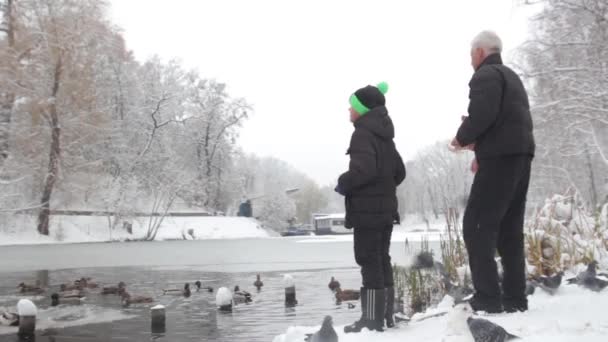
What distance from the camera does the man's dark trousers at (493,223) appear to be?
13.6 ft

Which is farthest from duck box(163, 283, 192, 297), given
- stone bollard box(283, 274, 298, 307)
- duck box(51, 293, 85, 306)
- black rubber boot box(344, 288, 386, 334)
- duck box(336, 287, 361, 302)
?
black rubber boot box(344, 288, 386, 334)

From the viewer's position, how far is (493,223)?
418 centimetres

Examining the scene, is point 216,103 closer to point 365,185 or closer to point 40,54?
point 40,54

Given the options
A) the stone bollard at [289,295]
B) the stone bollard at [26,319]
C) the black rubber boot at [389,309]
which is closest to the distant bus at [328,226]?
the stone bollard at [289,295]

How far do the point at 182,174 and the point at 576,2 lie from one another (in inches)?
1473

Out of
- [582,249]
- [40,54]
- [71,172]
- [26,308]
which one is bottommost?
[26,308]

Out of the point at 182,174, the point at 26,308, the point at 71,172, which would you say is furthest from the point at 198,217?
the point at 26,308

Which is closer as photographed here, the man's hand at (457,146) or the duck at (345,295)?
the man's hand at (457,146)

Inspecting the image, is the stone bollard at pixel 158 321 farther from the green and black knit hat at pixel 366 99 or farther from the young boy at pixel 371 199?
the green and black knit hat at pixel 366 99

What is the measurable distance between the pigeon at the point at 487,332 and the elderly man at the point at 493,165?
0.85 m

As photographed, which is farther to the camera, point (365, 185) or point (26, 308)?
point (26, 308)

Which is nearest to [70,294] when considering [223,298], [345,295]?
[223,298]

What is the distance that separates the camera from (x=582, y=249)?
6391 millimetres

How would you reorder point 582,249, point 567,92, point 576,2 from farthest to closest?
1. point 567,92
2. point 576,2
3. point 582,249
